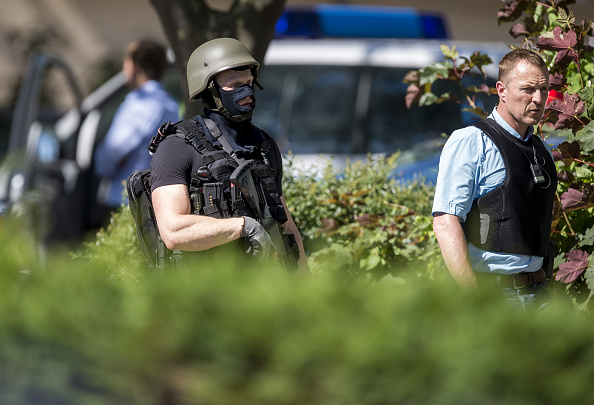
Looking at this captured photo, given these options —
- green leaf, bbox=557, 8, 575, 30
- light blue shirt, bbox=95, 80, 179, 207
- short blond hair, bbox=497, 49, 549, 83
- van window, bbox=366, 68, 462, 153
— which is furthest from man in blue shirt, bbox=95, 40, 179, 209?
short blond hair, bbox=497, 49, 549, 83

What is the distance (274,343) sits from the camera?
1707 millimetres

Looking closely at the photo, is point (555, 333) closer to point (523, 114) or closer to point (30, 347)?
point (30, 347)

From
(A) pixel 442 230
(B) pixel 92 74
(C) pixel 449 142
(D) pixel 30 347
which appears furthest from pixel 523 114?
(B) pixel 92 74

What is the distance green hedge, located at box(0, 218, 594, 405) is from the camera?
5.51ft

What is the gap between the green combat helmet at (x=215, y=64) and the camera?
314 centimetres

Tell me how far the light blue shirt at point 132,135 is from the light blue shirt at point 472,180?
273 cm

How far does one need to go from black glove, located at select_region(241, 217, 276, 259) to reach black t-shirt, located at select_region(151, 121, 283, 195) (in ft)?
0.85

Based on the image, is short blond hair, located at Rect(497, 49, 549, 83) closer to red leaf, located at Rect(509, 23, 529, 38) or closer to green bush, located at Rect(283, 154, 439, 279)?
red leaf, located at Rect(509, 23, 529, 38)

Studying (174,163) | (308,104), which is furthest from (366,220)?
(308,104)

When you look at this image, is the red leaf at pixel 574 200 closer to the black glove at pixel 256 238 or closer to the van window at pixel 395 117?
the black glove at pixel 256 238

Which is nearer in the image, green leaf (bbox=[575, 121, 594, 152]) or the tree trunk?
green leaf (bbox=[575, 121, 594, 152])

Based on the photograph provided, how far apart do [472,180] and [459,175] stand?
53 millimetres

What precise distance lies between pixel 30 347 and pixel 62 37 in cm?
1223

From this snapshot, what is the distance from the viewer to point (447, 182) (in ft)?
9.85
